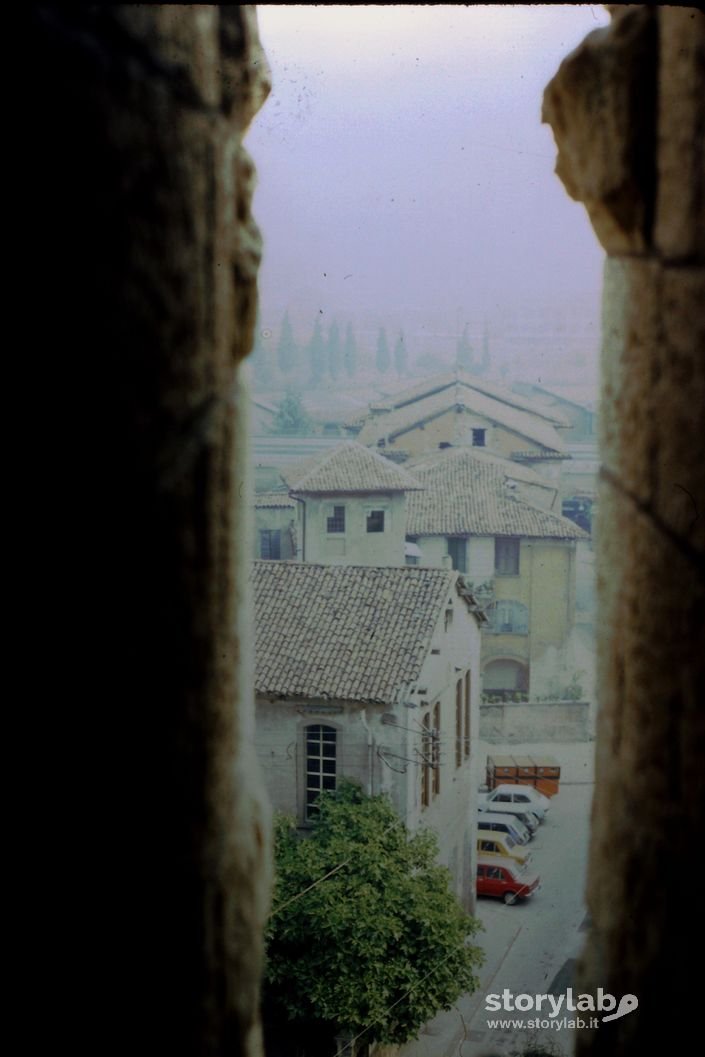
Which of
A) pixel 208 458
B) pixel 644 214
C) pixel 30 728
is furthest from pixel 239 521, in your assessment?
pixel 644 214

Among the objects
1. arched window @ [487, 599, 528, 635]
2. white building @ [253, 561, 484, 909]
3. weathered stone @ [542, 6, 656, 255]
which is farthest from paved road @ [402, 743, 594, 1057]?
weathered stone @ [542, 6, 656, 255]

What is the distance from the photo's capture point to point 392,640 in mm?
7410

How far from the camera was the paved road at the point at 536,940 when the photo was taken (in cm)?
691

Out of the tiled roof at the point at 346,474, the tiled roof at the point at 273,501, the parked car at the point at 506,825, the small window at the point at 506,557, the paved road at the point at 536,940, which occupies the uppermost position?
the tiled roof at the point at 346,474

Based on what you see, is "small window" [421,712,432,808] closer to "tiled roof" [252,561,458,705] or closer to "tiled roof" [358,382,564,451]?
"tiled roof" [252,561,458,705]

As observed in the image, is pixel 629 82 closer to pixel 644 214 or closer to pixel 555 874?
pixel 644 214

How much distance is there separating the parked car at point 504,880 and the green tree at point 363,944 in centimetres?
223

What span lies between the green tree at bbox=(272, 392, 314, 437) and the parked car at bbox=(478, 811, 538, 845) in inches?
130

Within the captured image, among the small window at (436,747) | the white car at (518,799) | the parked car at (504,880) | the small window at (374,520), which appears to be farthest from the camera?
the small window at (374,520)

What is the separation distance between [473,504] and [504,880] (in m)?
Result: 3.36

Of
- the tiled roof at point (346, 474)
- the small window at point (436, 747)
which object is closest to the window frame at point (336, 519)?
the tiled roof at point (346, 474)

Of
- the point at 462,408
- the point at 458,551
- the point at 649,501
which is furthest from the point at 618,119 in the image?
the point at 462,408

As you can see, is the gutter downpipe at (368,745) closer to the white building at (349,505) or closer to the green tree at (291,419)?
the white building at (349,505)

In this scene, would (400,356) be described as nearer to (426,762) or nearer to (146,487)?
(426,762)
